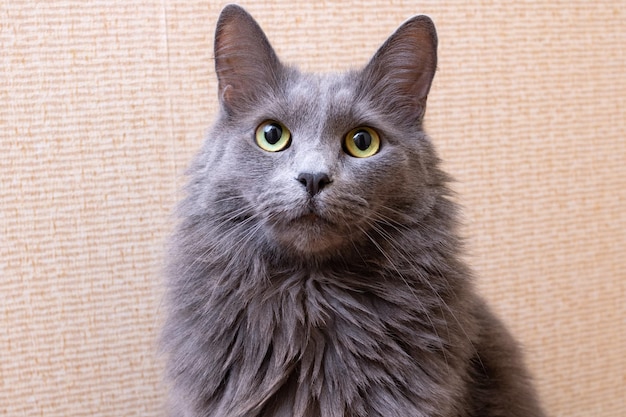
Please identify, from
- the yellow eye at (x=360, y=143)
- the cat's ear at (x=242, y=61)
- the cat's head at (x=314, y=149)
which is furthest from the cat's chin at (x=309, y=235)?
the cat's ear at (x=242, y=61)

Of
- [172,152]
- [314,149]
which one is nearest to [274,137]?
[314,149]

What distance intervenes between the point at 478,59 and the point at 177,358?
54.3 inches

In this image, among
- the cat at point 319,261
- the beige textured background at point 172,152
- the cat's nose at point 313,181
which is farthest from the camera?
the beige textured background at point 172,152

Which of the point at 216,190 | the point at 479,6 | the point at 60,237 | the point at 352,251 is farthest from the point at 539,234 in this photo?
the point at 60,237

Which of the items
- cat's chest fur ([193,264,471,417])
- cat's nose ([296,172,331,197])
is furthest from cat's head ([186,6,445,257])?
cat's chest fur ([193,264,471,417])

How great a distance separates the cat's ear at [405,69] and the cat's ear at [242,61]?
219 mm

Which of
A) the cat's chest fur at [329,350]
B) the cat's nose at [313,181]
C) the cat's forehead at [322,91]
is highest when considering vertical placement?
the cat's forehead at [322,91]

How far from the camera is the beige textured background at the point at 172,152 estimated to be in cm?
180

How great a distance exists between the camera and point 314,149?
1311 mm

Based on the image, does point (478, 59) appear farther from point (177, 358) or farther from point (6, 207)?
point (6, 207)

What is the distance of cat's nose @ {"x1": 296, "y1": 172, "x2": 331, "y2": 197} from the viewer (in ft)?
4.03

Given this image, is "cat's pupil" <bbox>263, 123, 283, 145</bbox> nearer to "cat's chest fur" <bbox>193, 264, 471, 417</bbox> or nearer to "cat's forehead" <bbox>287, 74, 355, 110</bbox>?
"cat's forehead" <bbox>287, 74, 355, 110</bbox>

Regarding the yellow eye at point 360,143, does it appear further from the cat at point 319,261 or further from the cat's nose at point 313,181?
the cat's nose at point 313,181

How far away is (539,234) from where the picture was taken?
2283 millimetres
